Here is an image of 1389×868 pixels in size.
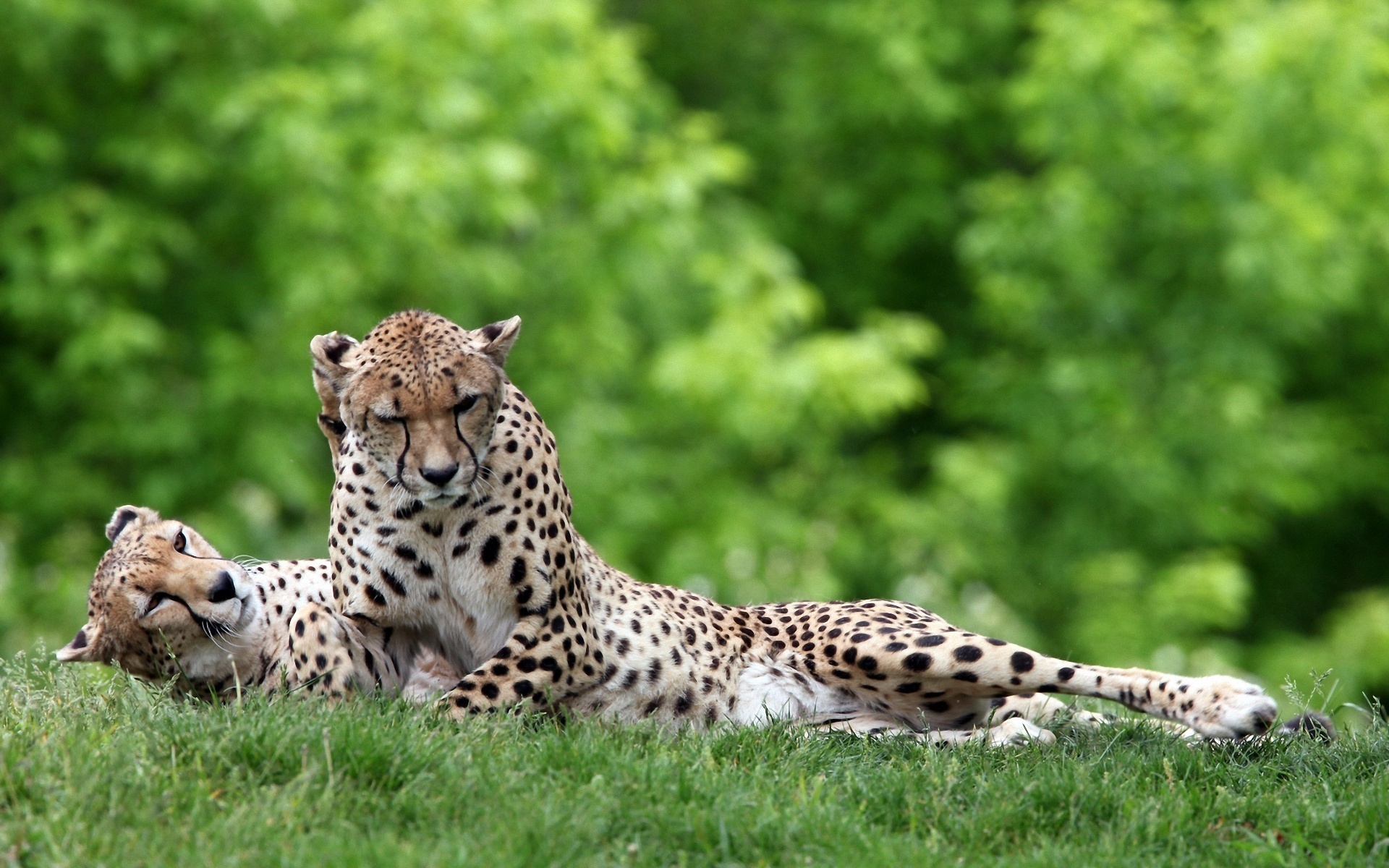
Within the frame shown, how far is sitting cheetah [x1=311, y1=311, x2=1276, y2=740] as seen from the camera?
4.62 metres

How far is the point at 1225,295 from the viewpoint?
46.8ft

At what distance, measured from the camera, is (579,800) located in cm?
386

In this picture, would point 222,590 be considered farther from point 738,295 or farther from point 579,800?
point 738,295

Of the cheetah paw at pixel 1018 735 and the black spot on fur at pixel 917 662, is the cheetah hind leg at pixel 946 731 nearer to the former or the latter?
the cheetah paw at pixel 1018 735

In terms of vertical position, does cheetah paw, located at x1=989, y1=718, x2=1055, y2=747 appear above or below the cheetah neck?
below

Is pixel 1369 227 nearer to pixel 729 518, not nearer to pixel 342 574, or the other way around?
pixel 729 518

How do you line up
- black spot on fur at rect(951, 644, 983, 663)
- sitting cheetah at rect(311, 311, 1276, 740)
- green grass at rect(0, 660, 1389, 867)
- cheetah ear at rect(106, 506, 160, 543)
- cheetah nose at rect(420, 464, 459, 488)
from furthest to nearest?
cheetah ear at rect(106, 506, 160, 543) < black spot on fur at rect(951, 644, 983, 663) < sitting cheetah at rect(311, 311, 1276, 740) < cheetah nose at rect(420, 464, 459, 488) < green grass at rect(0, 660, 1389, 867)

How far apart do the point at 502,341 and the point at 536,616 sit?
858 mm

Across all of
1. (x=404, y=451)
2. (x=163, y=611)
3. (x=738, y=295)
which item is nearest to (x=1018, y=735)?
(x=404, y=451)

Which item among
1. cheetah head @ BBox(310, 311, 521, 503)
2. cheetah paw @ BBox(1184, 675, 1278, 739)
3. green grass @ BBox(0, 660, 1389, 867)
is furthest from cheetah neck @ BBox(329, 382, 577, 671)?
cheetah paw @ BBox(1184, 675, 1278, 739)

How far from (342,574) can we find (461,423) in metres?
0.72

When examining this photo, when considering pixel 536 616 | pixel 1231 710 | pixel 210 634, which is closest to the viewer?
pixel 1231 710

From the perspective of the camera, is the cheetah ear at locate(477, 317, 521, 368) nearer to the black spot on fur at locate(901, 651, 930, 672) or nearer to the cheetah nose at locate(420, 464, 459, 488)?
the cheetah nose at locate(420, 464, 459, 488)

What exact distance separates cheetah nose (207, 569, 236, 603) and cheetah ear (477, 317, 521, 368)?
112cm
